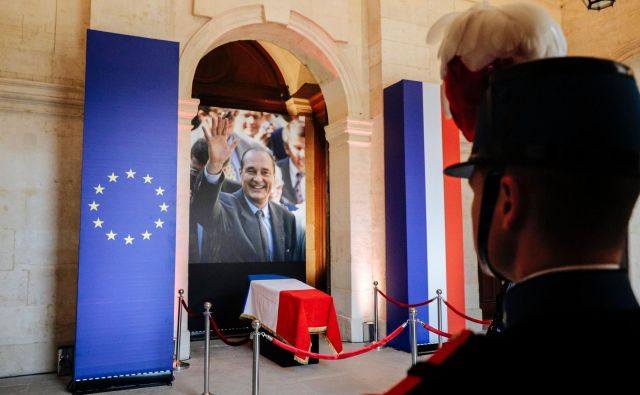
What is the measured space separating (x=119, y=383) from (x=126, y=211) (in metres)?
1.88

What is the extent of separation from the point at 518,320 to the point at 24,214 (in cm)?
676

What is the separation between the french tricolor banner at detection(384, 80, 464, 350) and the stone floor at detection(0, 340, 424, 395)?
99 centimetres

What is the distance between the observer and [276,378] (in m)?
5.95

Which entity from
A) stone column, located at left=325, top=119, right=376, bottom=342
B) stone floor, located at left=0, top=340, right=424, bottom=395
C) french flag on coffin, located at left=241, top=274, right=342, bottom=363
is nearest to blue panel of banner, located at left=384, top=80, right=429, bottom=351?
stone column, located at left=325, top=119, right=376, bottom=342

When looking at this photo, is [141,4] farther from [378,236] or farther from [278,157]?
[378,236]

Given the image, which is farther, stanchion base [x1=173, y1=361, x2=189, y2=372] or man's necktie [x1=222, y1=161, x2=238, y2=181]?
man's necktie [x1=222, y1=161, x2=238, y2=181]

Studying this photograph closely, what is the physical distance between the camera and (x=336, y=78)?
8.34 metres

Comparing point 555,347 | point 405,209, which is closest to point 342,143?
point 405,209

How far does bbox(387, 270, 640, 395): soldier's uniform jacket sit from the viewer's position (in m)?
0.71

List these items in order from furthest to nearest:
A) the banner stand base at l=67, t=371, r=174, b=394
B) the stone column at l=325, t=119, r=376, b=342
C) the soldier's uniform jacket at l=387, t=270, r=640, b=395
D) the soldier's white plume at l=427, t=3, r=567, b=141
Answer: the stone column at l=325, t=119, r=376, b=342 → the banner stand base at l=67, t=371, r=174, b=394 → the soldier's white plume at l=427, t=3, r=567, b=141 → the soldier's uniform jacket at l=387, t=270, r=640, b=395

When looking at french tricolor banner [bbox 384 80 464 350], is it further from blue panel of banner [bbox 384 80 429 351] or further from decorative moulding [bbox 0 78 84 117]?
decorative moulding [bbox 0 78 84 117]

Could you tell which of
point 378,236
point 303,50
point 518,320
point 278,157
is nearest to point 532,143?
point 518,320

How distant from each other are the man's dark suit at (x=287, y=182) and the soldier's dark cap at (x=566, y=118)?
9176 millimetres

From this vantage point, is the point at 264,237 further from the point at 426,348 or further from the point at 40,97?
the point at 40,97
